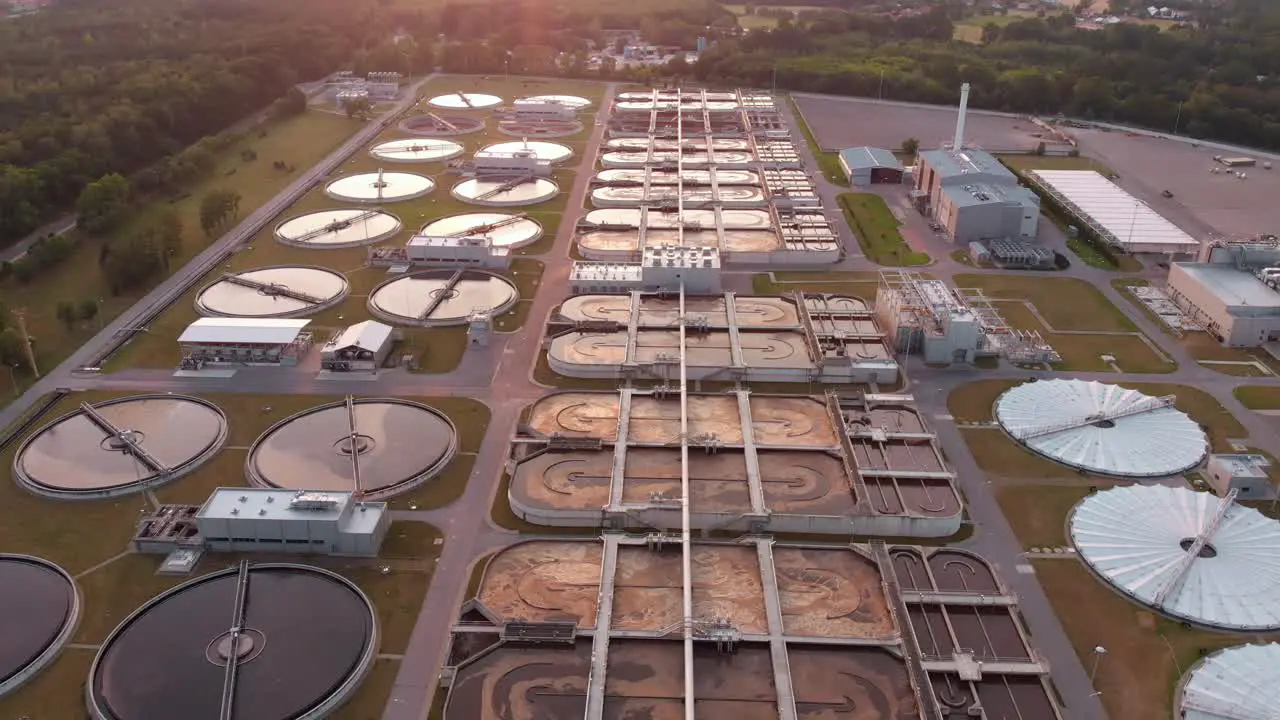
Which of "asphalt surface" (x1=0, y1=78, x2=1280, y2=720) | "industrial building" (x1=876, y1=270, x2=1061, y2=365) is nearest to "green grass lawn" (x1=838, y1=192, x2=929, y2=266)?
"asphalt surface" (x1=0, y1=78, x2=1280, y2=720)

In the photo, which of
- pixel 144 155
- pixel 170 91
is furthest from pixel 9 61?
pixel 144 155

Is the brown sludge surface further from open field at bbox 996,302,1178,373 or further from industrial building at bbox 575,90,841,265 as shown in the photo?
industrial building at bbox 575,90,841,265

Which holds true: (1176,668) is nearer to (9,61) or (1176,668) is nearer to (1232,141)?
(1232,141)

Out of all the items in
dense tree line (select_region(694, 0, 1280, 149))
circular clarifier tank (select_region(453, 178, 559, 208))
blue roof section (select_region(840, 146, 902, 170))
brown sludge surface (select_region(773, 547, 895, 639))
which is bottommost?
brown sludge surface (select_region(773, 547, 895, 639))

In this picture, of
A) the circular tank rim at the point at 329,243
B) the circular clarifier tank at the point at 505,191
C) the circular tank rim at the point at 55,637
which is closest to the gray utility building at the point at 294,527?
the circular tank rim at the point at 55,637

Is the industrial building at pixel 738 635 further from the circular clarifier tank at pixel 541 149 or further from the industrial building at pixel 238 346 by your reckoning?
the circular clarifier tank at pixel 541 149

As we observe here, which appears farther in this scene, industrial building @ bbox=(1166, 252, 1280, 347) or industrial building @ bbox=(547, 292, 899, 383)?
industrial building @ bbox=(1166, 252, 1280, 347)
